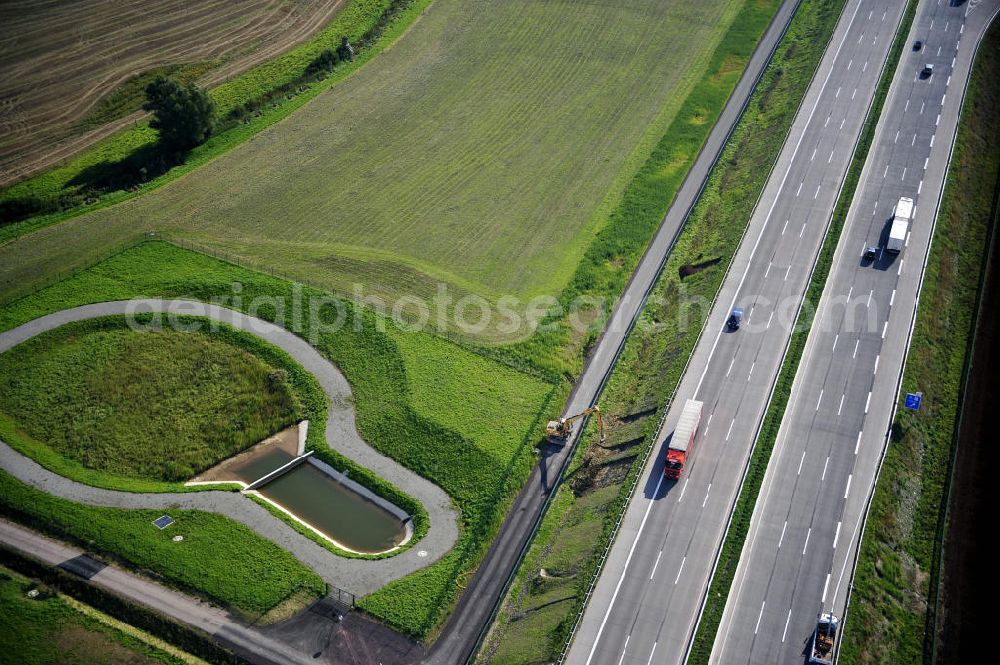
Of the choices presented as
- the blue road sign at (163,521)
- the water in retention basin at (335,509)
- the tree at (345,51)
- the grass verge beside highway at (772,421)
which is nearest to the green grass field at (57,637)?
the blue road sign at (163,521)

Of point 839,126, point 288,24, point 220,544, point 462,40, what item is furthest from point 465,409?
point 288,24

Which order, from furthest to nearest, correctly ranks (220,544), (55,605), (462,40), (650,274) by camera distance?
(462,40) → (650,274) → (220,544) → (55,605)

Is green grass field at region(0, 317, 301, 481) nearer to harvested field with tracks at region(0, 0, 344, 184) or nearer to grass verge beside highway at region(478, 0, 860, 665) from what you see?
grass verge beside highway at region(478, 0, 860, 665)

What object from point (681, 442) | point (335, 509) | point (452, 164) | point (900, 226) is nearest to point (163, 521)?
point (335, 509)

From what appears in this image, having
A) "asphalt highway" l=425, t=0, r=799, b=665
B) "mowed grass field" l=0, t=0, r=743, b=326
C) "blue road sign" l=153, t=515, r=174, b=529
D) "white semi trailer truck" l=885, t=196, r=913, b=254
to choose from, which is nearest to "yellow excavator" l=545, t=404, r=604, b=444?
"asphalt highway" l=425, t=0, r=799, b=665

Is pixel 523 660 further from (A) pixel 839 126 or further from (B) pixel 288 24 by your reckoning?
(B) pixel 288 24

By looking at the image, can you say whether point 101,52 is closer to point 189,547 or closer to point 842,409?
point 189,547
